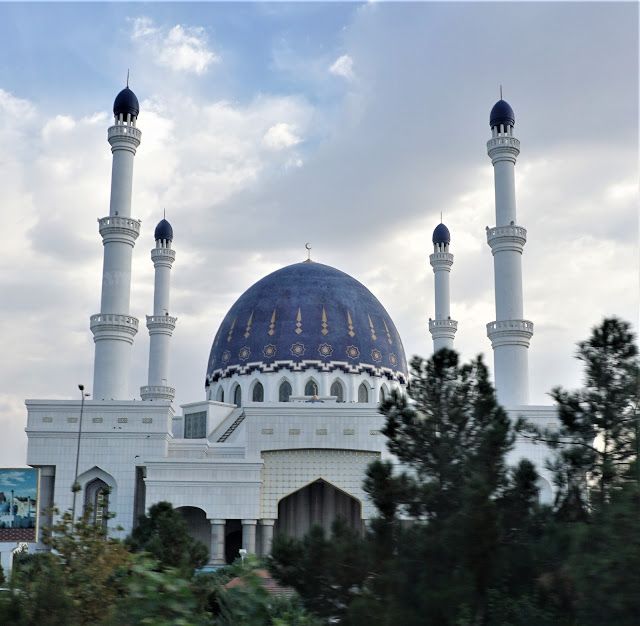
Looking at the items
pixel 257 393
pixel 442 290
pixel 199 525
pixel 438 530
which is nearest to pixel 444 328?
pixel 442 290

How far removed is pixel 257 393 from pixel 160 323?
588 centimetres

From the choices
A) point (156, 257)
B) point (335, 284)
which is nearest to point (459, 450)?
point (335, 284)

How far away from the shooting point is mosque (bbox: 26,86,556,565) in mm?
29000

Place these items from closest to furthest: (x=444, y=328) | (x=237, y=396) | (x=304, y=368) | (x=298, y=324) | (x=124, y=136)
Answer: (x=124, y=136) < (x=304, y=368) < (x=237, y=396) < (x=298, y=324) < (x=444, y=328)

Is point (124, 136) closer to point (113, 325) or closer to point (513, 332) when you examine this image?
point (113, 325)

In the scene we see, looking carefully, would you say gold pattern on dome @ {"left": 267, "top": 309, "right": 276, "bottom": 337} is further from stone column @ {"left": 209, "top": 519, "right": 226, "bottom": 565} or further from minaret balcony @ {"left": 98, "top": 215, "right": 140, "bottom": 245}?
stone column @ {"left": 209, "top": 519, "right": 226, "bottom": 565}

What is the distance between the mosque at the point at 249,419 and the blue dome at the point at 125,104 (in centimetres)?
5

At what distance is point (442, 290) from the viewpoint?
41.2 metres

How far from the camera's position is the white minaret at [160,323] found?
128ft

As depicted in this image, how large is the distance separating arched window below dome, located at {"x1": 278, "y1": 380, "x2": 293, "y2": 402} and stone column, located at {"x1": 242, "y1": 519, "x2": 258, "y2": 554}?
7.96m

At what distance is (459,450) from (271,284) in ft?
98.2

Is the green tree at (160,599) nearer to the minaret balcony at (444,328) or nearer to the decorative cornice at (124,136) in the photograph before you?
the decorative cornice at (124,136)

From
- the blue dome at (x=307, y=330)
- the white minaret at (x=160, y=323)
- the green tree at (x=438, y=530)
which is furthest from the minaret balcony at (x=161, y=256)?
the green tree at (x=438, y=530)

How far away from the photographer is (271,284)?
39031 mm
